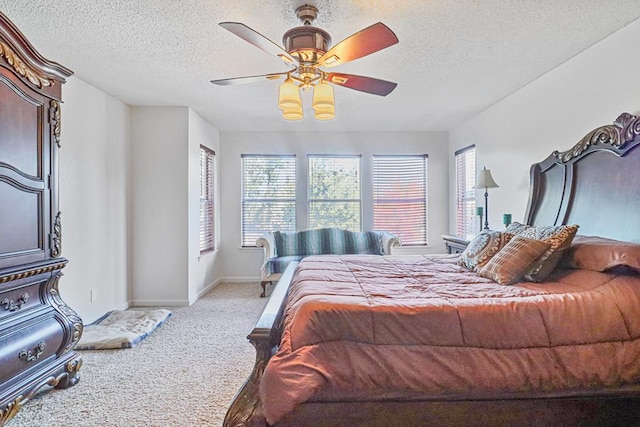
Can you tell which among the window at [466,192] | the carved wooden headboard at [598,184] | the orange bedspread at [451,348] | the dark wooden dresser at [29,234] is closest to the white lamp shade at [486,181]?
the carved wooden headboard at [598,184]

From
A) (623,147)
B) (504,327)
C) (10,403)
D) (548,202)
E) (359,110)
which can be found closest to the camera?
(504,327)

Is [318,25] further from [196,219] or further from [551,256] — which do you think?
[196,219]

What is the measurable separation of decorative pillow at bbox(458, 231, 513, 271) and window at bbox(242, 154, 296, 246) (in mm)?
3605

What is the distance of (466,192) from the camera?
212 inches

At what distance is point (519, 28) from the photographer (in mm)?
2539

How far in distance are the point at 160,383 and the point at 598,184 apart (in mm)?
3297

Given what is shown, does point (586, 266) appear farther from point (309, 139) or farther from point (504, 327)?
point (309, 139)

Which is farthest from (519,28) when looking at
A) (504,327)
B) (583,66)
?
(504,327)

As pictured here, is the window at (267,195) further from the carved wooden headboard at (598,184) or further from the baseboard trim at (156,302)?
the carved wooden headboard at (598,184)

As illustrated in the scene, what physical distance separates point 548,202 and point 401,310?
2.20 m

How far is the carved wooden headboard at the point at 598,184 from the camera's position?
229 cm

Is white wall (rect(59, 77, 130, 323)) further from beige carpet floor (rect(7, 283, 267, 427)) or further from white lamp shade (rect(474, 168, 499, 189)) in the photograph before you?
white lamp shade (rect(474, 168, 499, 189))

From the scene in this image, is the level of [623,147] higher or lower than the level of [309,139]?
lower

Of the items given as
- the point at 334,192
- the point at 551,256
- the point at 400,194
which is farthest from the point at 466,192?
the point at 551,256
